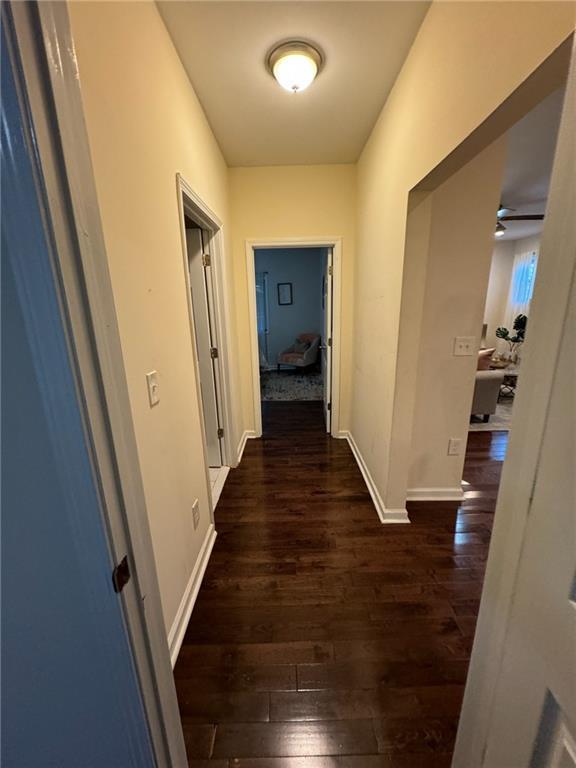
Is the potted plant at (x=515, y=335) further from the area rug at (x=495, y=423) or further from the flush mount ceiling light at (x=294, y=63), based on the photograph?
the flush mount ceiling light at (x=294, y=63)

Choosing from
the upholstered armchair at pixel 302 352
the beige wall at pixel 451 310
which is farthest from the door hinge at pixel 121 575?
the upholstered armchair at pixel 302 352

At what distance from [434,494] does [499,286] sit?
603 centimetres

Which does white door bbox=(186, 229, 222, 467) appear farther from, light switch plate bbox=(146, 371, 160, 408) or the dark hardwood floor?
light switch plate bbox=(146, 371, 160, 408)

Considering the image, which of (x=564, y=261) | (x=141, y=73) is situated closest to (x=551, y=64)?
(x=564, y=261)

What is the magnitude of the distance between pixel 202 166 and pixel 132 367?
5.11 feet

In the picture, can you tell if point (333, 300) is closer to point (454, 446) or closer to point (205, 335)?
point (205, 335)

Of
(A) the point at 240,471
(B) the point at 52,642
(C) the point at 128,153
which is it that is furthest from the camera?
(A) the point at 240,471

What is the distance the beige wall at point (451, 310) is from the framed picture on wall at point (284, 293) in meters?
4.80

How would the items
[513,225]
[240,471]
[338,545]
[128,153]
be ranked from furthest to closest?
[513,225]
[240,471]
[338,545]
[128,153]

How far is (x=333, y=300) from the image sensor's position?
298cm

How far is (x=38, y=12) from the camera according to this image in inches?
16.6

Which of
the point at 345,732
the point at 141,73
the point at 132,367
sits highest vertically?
the point at 141,73

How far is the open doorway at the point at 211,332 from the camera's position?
2.29 metres

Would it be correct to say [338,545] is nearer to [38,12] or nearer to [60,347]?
[60,347]
